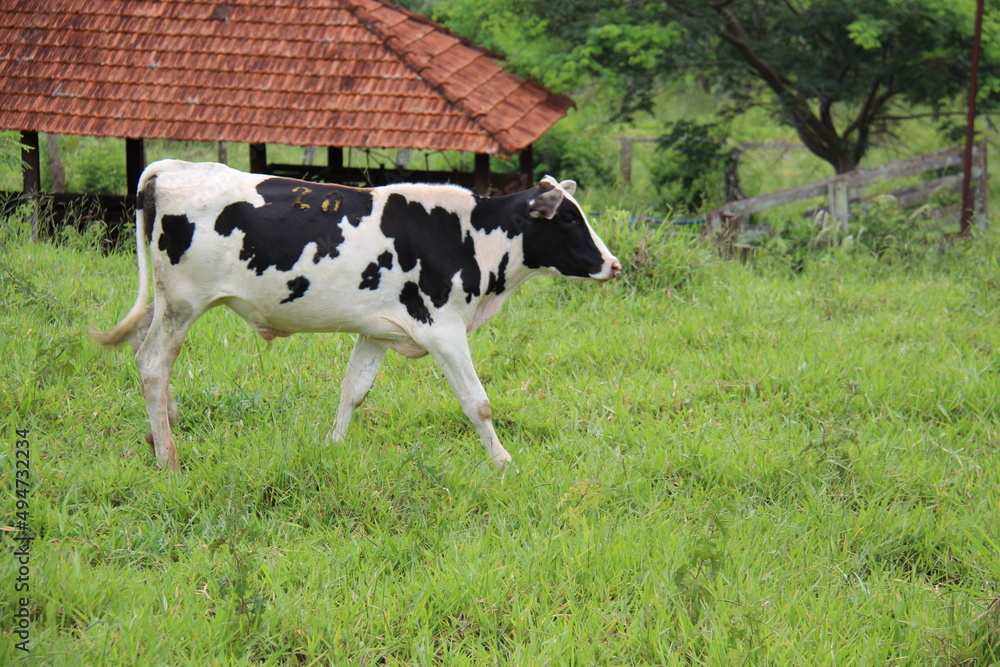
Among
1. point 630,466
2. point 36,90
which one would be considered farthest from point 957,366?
point 36,90

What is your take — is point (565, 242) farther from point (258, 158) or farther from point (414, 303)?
point (258, 158)

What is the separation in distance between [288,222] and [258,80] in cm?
660

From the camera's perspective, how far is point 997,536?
4.54m

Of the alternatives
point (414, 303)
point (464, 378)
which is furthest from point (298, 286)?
point (464, 378)

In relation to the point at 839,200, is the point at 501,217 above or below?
above

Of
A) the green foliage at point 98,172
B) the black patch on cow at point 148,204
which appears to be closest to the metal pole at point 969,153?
the black patch on cow at point 148,204

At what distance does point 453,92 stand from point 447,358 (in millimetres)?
6089

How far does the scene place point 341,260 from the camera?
478 cm

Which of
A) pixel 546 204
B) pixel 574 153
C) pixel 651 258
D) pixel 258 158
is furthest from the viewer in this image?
pixel 574 153

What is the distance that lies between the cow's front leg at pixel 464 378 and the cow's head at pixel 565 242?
631mm

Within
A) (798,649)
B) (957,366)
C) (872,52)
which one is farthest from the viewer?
(872,52)

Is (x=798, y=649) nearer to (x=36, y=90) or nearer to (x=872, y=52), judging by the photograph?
(x=36, y=90)

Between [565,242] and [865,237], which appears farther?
[865,237]

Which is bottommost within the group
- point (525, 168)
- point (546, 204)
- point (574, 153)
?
point (574, 153)
